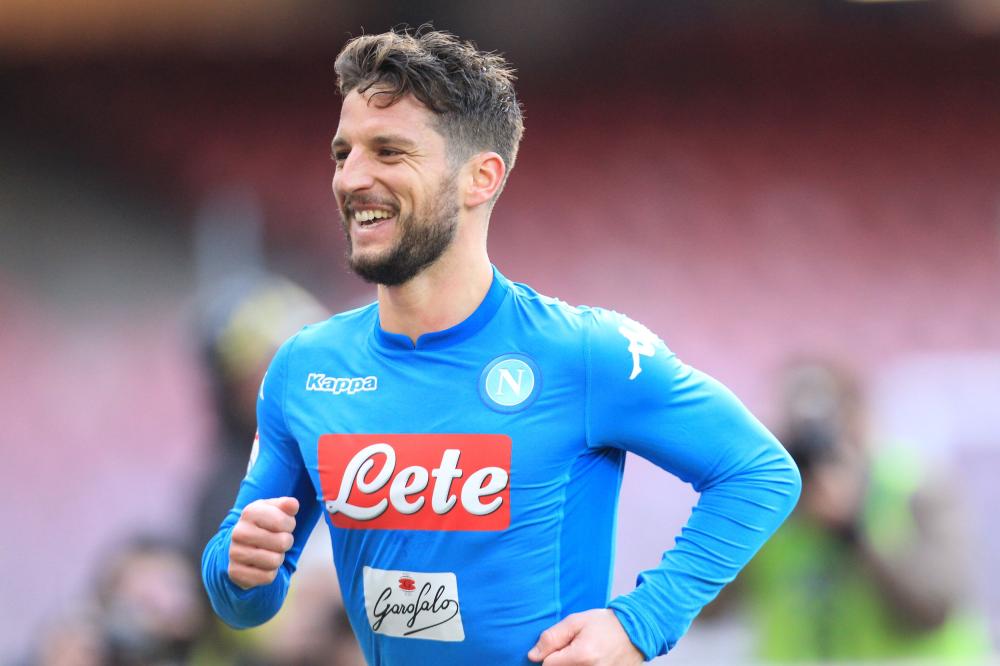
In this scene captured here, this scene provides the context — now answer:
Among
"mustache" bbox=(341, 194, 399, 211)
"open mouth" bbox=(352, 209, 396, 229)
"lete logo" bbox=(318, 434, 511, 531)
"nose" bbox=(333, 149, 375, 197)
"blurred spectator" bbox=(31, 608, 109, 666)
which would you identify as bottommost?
"blurred spectator" bbox=(31, 608, 109, 666)

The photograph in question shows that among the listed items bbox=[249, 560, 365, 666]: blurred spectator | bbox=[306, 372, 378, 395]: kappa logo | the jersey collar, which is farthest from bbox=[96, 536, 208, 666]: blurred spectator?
the jersey collar

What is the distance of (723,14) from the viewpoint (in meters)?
5.22

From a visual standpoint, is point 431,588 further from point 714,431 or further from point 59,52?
point 59,52

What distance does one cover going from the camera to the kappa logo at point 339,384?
216cm

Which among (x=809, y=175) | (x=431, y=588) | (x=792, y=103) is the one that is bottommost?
(x=431, y=588)

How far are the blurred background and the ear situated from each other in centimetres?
294

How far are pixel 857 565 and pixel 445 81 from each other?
362cm

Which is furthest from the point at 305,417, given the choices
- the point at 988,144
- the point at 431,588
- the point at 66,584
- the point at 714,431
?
the point at 988,144

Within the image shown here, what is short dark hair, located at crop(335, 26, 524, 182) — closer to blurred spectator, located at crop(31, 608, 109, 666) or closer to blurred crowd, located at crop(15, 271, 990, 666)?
blurred crowd, located at crop(15, 271, 990, 666)

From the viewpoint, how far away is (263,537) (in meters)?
1.90

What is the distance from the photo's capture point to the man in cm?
201

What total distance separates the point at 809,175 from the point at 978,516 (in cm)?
178

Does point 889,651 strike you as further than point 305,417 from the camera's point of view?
Yes

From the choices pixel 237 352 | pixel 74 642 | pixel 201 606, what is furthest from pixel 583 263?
pixel 74 642
